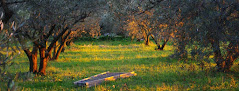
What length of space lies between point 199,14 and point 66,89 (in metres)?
4.91

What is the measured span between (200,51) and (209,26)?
88 cm

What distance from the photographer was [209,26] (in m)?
7.04

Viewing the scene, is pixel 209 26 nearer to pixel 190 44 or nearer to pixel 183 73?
pixel 190 44

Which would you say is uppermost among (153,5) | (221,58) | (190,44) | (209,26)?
(153,5)

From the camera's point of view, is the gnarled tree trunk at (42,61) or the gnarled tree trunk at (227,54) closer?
the gnarled tree trunk at (227,54)

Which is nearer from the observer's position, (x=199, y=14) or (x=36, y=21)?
(x=199, y=14)

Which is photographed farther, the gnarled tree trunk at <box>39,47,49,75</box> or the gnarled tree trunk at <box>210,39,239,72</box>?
the gnarled tree trunk at <box>39,47,49,75</box>

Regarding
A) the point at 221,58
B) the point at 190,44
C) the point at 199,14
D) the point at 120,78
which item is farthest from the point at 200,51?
the point at 120,78

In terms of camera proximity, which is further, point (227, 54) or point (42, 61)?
point (42, 61)

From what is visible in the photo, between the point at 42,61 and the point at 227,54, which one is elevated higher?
the point at 227,54

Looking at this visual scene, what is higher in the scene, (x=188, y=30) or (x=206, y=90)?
(x=188, y=30)

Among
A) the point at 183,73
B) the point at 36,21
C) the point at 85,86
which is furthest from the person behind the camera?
the point at 183,73

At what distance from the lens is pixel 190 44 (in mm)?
7891

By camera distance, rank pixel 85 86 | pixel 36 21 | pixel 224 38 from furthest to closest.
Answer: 1. pixel 36 21
2. pixel 85 86
3. pixel 224 38
